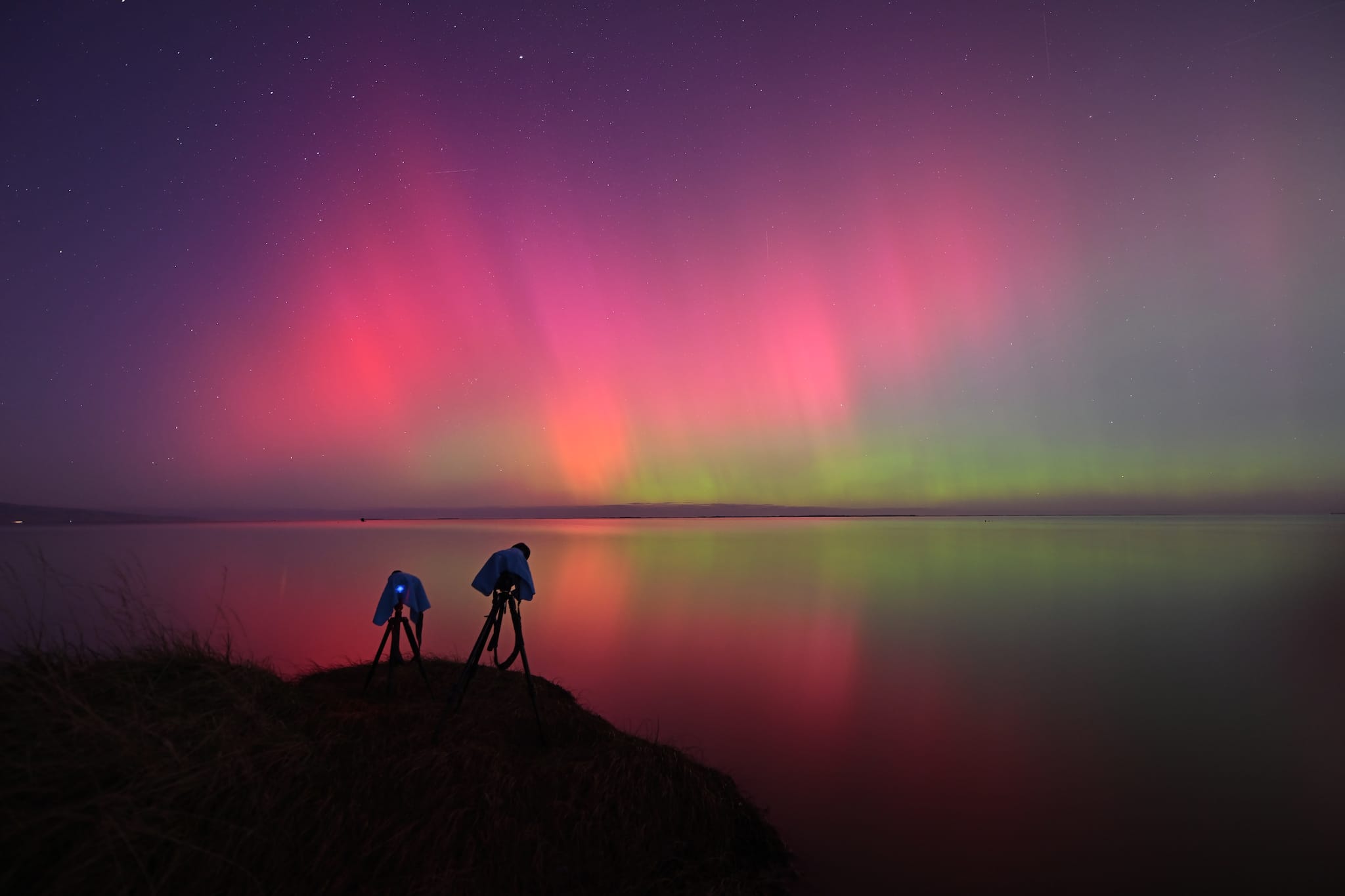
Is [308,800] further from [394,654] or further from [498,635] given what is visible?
[394,654]

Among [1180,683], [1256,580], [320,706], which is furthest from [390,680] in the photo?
[1256,580]

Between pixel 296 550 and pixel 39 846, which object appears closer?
pixel 39 846

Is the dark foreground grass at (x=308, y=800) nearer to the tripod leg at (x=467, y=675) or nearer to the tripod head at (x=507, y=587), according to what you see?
the tripod leg at (x=467, y=675)

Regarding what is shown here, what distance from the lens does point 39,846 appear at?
4262mm

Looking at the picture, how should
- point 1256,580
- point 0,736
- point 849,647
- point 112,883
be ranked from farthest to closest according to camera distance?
point 1256,580
point 849,647
point 0,736
point 112,883

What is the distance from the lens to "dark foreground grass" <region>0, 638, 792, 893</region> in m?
4.49

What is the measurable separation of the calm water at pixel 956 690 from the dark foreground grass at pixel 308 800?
215 centimetres

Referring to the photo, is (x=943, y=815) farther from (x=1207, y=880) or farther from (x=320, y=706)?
(x=320, y=706)

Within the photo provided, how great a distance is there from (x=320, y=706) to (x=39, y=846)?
4.21 m

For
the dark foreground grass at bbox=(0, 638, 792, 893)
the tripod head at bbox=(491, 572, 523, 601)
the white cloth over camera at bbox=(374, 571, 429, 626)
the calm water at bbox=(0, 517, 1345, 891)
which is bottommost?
the calm water at bbox=(0, 517, 1345, 891)

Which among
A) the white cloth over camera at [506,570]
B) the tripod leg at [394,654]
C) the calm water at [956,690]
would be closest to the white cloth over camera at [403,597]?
the tripod leg at [394,654]

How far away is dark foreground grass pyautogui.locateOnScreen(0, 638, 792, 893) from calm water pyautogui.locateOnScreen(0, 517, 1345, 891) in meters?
2.15

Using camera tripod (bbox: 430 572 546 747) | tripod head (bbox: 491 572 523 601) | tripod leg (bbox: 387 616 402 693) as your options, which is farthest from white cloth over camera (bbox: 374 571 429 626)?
tripod head (bbox: 491 572 523 601)

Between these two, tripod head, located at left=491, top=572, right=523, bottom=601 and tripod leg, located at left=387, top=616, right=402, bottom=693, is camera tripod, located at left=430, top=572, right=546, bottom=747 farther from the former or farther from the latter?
tripod leg, located at left=387, top=616, right=402, bottom=693
